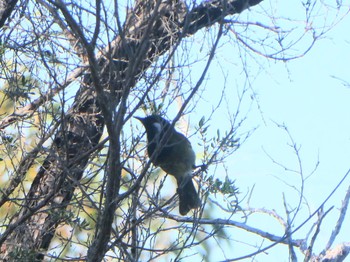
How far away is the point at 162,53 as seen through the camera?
5.14 metres

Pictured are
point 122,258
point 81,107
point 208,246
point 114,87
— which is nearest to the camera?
point 114,87

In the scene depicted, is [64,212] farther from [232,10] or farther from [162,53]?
[232,10]

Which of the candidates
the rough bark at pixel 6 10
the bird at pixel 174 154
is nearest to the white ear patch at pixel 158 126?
the bird at pixel 174 154

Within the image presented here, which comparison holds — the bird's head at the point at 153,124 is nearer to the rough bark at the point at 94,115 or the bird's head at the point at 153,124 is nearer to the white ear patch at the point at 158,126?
the white ear patch at the point at 158,126

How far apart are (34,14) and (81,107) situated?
730 mm

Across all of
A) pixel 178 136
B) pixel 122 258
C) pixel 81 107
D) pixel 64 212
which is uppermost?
pixel 81 107

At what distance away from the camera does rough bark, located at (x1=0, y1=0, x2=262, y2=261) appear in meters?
4.43

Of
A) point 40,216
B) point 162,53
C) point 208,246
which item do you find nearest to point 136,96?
point 162,53

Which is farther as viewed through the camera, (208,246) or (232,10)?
(208,246)

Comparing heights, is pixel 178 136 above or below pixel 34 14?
below

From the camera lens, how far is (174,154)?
611 centimetres

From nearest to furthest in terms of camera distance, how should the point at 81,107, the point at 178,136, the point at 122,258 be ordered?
the point at 122,258 < the point at 178,136 < the point at 81,107

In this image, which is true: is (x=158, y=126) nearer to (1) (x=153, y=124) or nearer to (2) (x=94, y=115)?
(1) (x=153, y=124)

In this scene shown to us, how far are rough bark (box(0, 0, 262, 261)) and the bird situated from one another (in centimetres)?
29
